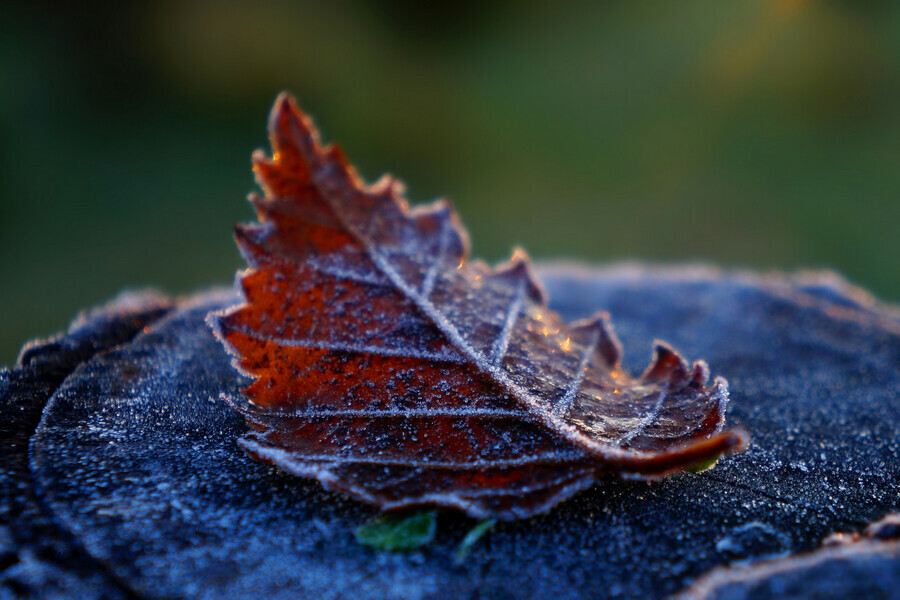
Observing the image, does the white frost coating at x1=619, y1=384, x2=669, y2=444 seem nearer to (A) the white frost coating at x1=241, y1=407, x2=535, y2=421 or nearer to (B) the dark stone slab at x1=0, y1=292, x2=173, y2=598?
(A) the white frost coating at x1=241, y1=407, x2=535, y2=421

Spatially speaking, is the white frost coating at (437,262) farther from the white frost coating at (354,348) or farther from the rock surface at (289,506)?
the rock surface at (289,506)

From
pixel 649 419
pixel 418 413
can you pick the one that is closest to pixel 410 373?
pixel 418 413

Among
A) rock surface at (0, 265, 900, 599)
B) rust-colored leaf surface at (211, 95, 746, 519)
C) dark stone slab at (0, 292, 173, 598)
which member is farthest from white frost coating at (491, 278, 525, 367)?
dark stone slab at (0, 292, 173, 598)

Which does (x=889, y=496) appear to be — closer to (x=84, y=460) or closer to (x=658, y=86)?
(x=84, y=460)

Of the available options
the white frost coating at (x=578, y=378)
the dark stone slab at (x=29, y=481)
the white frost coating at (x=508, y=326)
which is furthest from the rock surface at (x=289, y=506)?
the white frost coating at (x=508, y=326)

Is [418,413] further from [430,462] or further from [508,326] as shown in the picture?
[508,326]

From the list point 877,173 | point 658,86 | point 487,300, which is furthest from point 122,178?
point 877,173
